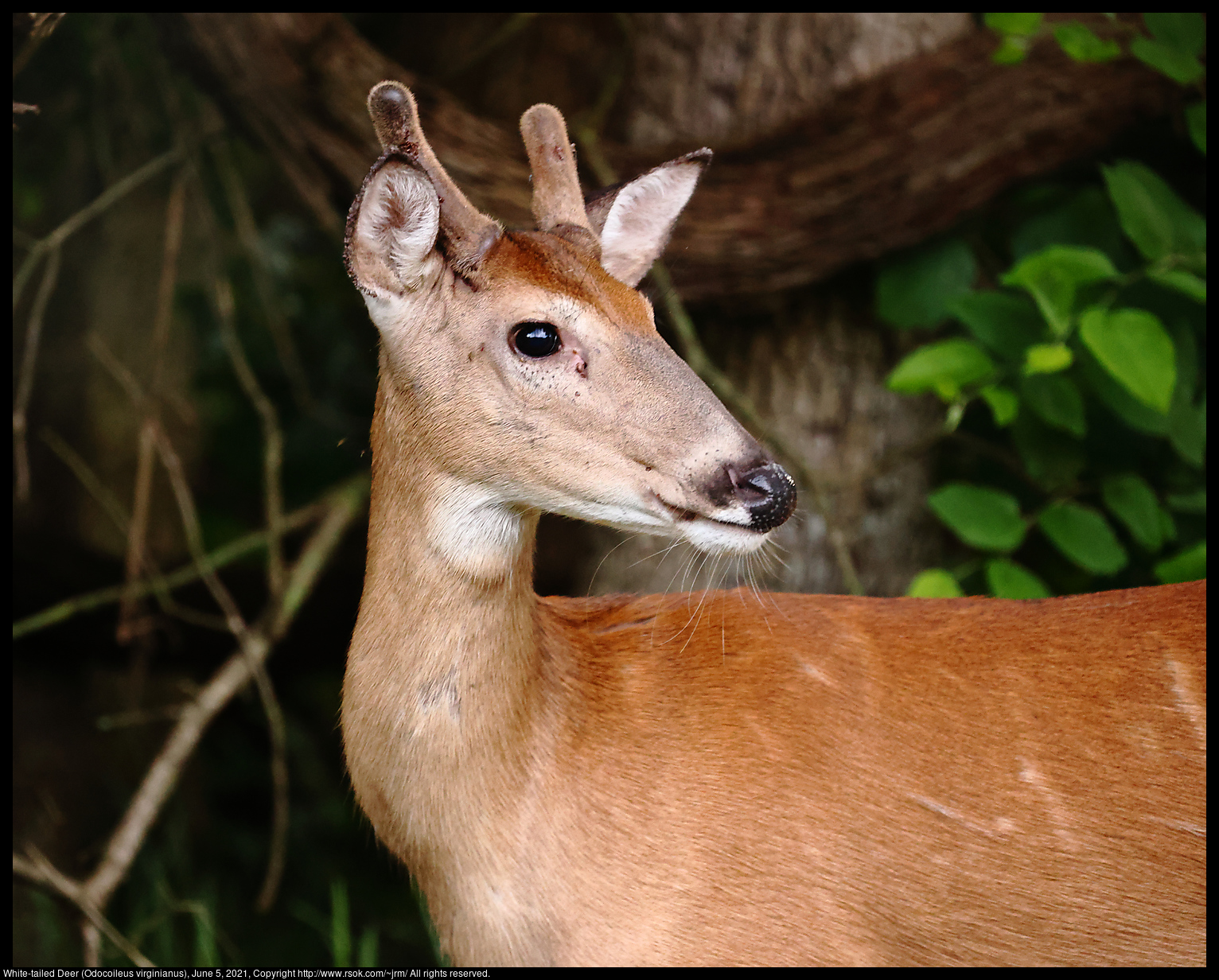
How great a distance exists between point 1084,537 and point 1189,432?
0.44 metres

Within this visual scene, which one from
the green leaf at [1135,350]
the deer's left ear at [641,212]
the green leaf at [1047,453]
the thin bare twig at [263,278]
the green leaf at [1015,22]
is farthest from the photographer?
the thin bare twig at [263,278]

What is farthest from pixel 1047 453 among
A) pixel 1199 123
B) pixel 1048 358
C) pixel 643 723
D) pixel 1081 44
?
pixel 643 723

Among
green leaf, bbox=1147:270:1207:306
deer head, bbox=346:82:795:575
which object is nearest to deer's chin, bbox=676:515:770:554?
deer head, bbox=346:82:795:575

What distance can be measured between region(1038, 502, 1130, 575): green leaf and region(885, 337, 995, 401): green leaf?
421 mm

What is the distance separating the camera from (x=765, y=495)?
5.83 feet

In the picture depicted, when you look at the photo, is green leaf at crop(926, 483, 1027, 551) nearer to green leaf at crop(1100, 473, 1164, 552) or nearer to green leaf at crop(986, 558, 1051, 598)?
green leaf at crop(986, 558, 1051, 598)

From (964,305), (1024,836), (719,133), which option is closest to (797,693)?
(1024,836)

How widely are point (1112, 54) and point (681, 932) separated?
2.51m

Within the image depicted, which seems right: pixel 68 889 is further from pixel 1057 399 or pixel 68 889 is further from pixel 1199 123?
pixel 1199 123

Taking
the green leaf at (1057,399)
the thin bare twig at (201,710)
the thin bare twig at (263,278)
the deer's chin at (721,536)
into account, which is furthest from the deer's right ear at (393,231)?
the thin bare twig at (263,278)

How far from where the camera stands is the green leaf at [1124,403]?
9.64 ft

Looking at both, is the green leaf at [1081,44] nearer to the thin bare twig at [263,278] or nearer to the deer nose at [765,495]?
the deer nose at [765,495]

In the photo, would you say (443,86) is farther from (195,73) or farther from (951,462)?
(951,462)

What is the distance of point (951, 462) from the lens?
375cm
